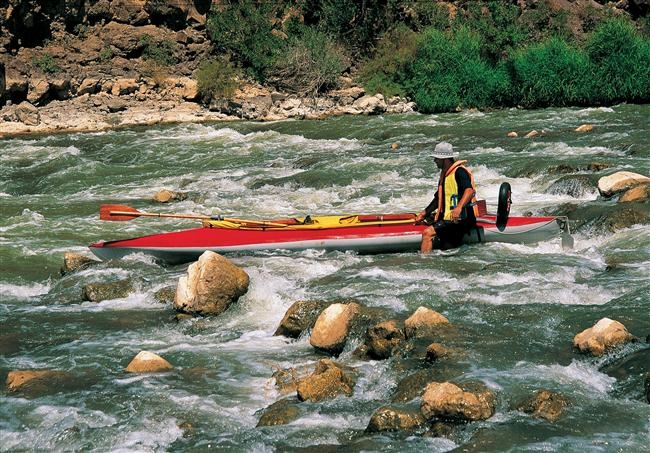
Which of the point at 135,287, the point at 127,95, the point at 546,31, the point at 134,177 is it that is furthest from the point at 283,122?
the point at 135,287

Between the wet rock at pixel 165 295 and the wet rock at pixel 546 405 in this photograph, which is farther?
the wet rock at pixel 165 295

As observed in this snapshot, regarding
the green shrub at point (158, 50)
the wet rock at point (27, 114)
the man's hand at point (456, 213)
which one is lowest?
the man's hand at point (456, 213)

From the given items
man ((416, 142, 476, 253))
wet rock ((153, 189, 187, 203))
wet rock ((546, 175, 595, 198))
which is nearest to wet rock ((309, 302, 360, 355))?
man ((416, 142, 476, 253))

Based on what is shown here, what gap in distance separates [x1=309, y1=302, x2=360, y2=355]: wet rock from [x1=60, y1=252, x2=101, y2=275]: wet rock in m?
3.43

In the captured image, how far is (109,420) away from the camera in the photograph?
554cm

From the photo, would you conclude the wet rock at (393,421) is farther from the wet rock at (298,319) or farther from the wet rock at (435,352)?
the wet rock at (298,319)

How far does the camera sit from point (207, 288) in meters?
7.55

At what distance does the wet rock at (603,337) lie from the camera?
5969 millimetres

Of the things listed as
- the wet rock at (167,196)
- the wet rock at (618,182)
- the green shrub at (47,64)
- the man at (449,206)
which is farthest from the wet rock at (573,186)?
the green shrub at (47,64)

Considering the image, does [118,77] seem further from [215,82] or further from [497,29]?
[497,29]

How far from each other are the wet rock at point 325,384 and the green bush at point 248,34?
20015 mm

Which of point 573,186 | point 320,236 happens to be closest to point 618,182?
point 573,186

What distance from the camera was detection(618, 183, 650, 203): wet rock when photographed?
1002 centimetres

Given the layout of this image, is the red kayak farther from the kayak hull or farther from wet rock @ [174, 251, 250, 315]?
wet rock @ [174, 251, 250, 315]
